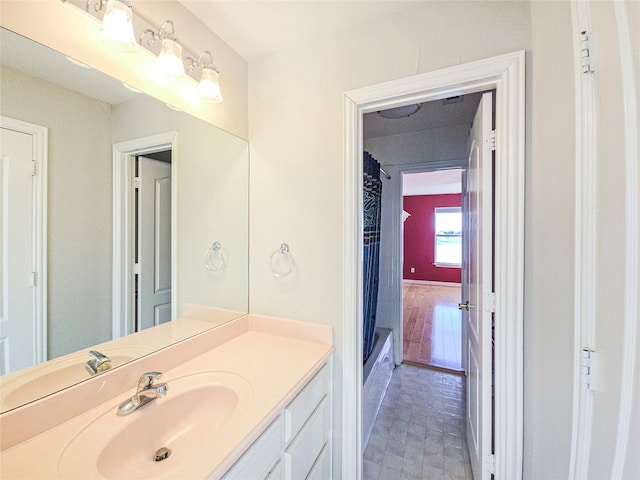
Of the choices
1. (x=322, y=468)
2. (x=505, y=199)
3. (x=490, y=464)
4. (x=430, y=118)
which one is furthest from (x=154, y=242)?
(x=430, y=118)

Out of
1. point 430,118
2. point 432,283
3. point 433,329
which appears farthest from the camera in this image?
point 432,283

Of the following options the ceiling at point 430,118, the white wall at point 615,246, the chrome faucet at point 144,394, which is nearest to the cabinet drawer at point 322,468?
the chrome faucet at point 144,394

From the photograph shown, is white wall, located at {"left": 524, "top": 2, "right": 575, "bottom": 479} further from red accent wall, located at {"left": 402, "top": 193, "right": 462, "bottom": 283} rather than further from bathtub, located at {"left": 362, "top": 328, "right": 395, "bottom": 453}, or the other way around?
red accent wall, located at {"left": 402, "top": 193, "right": 462, "bottom": 283}

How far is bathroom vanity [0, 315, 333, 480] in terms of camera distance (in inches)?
26.9

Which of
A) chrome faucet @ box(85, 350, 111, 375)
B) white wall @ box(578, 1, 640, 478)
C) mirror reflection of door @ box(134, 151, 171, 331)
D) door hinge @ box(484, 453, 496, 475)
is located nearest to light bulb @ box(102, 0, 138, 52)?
mirror reflection of door @ box(134, 151, 171, 331)

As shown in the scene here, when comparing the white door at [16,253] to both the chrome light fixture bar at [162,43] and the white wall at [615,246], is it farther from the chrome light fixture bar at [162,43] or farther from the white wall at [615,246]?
the white wall at [615,246]

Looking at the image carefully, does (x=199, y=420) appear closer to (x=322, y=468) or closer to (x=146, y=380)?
(x=146, y=380)

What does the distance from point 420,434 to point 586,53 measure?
7.33 feet

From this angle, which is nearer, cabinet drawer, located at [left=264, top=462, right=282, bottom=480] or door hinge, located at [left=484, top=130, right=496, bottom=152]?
cabinet drawer, located at [left=264, top=462, right=282, bottom=480]

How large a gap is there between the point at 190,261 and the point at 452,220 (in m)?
7.34

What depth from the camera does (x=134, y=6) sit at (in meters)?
0.99

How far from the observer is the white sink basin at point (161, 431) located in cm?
69

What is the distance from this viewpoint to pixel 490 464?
3.90 ft

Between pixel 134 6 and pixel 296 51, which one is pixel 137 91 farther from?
pixel 296 51
